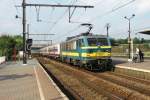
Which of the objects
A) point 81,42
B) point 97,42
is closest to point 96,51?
point 97,42

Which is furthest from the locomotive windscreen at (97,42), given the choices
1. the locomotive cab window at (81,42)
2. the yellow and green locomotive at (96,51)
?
the locomotive cab window at (81,42)

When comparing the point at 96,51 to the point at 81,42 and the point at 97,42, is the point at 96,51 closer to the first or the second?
the point at 97,42

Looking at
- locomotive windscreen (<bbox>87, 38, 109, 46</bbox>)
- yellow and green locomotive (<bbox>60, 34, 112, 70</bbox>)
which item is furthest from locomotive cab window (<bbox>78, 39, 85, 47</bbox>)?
locomotive windscreen (<bbox>87, 38, 109, 46</bbox>)

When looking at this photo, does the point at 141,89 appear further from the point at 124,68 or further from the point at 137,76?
the point at 124,68

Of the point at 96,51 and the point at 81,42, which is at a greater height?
the point at 81,42

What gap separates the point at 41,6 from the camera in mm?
37438

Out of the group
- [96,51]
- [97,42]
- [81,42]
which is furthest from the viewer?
[81,42]

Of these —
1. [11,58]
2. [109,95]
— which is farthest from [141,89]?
[11,58]

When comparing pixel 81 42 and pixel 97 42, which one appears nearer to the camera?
pixel 97 42

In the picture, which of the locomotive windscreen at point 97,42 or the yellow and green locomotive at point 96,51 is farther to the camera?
the locomotive windscreen at point 97,42

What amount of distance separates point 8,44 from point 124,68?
157 feet

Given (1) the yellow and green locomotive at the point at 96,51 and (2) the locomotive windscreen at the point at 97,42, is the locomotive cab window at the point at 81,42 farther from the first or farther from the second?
(2) the locomotive windscreen at the point at 97,42

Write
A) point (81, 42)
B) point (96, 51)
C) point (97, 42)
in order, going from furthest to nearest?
point (81, 42) → point (97, 42) → point (96, 51)

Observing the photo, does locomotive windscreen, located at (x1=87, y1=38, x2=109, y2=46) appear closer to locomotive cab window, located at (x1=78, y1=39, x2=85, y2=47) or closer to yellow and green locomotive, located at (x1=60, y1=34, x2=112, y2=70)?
yellow and green locomotive, located at (x1=60, y1=34, x2=112, y2=70)
